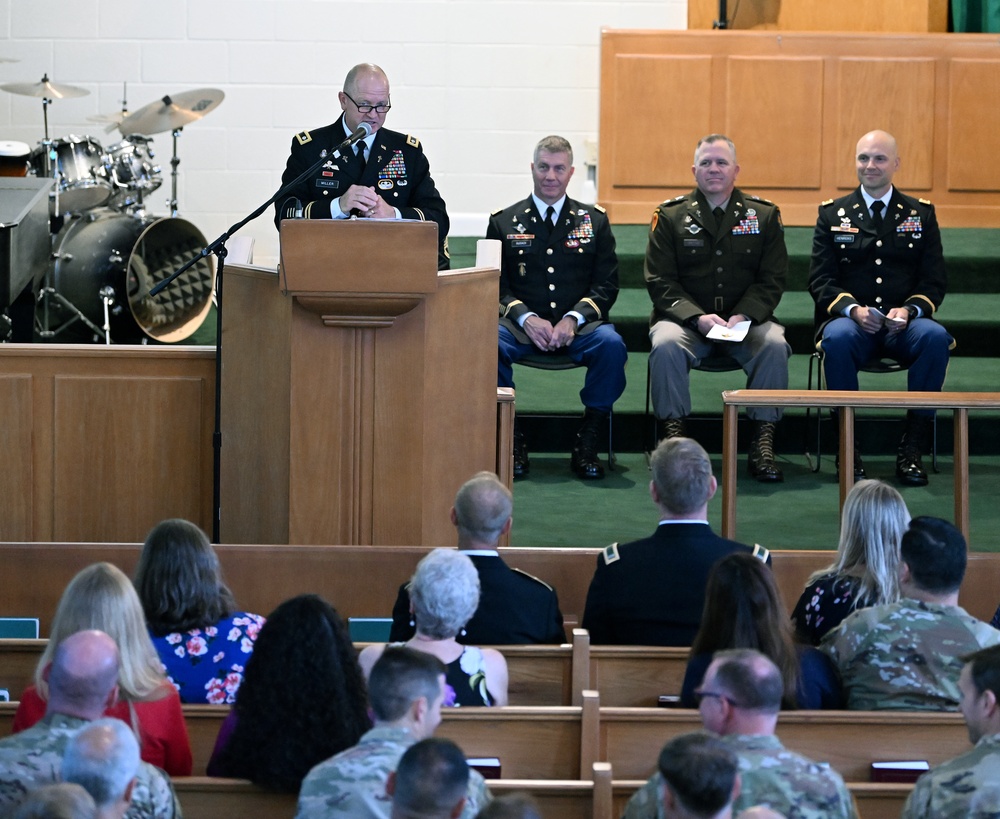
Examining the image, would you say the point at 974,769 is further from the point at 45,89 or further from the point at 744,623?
the point at 45,89

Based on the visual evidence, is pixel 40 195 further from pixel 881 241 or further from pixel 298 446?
pixel 881 241

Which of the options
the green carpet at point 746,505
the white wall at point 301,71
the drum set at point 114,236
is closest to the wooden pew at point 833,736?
the green carpet at point 746,505

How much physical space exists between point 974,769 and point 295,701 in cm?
107

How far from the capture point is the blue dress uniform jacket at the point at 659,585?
128 inches

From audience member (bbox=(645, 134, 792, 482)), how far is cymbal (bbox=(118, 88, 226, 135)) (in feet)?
9.09

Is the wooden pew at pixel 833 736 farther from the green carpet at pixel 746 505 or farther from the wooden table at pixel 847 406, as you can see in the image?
the green carpet at pixel 746 505

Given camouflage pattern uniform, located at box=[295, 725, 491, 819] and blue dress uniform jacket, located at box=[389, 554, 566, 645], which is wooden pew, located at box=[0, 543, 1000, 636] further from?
camouflage pattern uniform, located at box=[295, 725, 491, 819]

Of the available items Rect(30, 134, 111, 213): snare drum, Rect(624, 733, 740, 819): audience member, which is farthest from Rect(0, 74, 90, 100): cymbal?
Rect(624, 733, 740, 819): audience member

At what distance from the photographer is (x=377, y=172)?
491cm

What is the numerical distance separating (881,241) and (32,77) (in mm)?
4941

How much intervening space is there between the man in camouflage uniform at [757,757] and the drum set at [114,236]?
526 centimetres

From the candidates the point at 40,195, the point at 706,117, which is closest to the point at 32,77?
the point at 40,195

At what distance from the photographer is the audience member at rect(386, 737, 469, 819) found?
1.89 m

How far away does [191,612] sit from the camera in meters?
2.96
